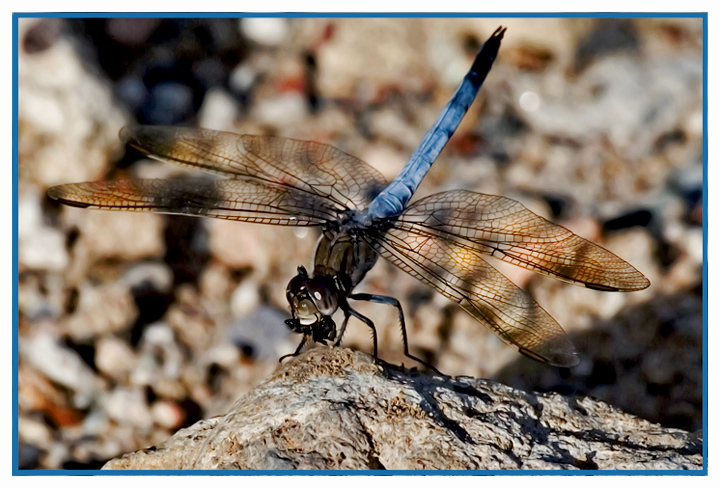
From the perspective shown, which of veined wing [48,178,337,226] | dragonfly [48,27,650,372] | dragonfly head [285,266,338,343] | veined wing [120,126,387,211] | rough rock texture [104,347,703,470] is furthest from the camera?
veined wing [120,126,387,211]

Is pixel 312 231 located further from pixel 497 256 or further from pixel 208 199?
pixel 497 256

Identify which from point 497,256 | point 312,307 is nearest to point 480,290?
point 497,256

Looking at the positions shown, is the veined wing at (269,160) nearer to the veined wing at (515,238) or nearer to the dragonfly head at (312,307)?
the veined wing at (515,238)

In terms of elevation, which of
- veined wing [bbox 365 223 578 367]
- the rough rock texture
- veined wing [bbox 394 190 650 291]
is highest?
veined wing [bbox 394 190 650 291]

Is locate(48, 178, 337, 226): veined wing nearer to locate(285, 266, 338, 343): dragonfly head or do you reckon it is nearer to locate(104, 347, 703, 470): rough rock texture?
locate(285, 266, 338, 343): dragonfly head

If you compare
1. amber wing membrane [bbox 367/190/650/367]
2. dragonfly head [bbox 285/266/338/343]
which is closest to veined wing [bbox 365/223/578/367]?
amber wing membrane [bbox 367/190/650/367]

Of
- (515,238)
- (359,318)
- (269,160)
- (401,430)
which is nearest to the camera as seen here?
(401,430)

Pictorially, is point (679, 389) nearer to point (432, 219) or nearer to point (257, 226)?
point (432, 219)

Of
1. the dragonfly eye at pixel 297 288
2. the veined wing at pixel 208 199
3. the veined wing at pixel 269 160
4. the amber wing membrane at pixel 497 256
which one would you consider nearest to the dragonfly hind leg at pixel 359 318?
the dragonfly eye at pixel 297 288
